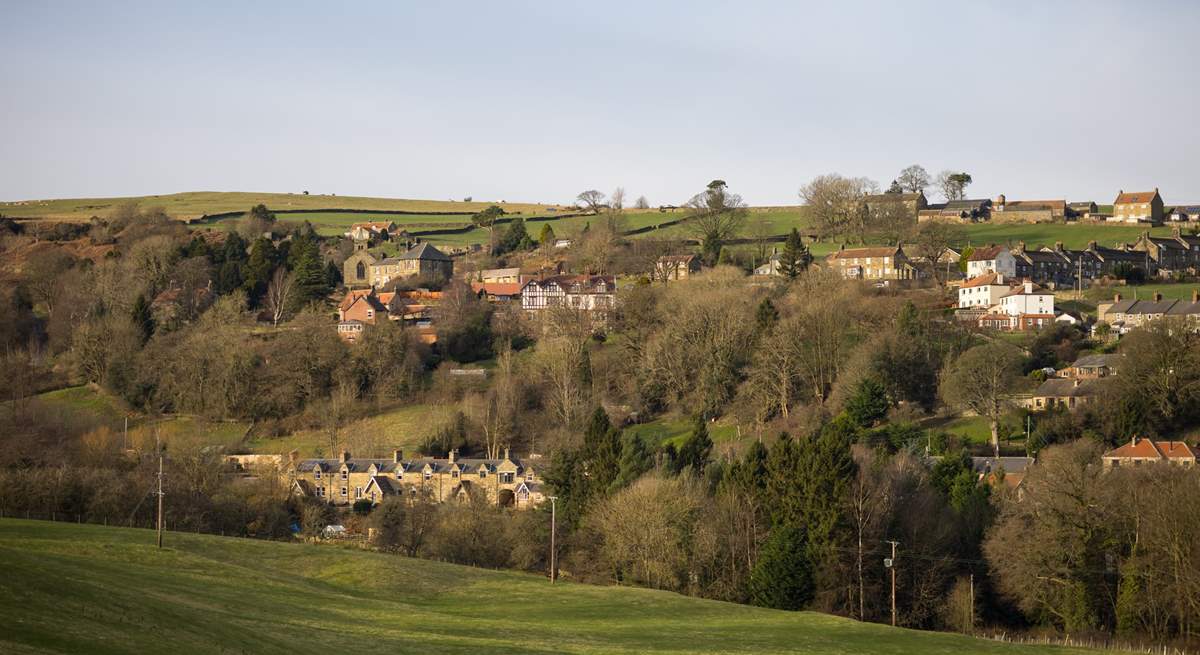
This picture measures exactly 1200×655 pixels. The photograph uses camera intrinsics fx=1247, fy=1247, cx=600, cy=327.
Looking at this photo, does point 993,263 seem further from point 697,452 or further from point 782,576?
point 782,576

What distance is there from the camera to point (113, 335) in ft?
311

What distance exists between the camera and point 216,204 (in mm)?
169375

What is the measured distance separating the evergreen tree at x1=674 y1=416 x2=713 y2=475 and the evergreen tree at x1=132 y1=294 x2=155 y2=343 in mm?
50640

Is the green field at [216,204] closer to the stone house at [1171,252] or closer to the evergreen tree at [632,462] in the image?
the stone house at [1171,252]

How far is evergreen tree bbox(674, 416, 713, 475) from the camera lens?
212 feet

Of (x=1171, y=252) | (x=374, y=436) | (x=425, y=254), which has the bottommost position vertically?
(x=374, y=436)

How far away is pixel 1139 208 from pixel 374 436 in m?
91.7

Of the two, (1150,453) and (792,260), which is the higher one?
(792,260)

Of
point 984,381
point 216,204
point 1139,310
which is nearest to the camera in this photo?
point 984,381

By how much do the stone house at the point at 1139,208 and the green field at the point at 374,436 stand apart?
3288 inches

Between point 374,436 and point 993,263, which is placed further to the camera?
point 993,263

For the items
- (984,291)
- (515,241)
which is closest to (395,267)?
(515,241)

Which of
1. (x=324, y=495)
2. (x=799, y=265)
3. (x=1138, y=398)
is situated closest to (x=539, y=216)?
(x=799, y=265)

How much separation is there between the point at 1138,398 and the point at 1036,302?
1015 inches
